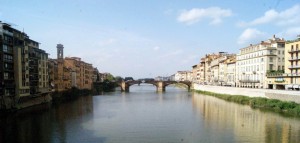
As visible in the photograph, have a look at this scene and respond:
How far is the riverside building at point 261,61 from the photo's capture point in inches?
2744

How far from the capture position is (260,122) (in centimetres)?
3738

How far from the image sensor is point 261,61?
7169 centimetres

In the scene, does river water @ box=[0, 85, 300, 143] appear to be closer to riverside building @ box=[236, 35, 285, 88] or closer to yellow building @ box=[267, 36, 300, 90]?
yellow building @ box=[267, 36, 300, 90]

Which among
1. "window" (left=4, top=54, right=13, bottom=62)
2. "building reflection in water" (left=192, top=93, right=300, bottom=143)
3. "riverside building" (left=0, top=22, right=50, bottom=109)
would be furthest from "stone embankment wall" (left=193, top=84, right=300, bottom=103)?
"window" (left=4, top=54, right=13, bottom=62)

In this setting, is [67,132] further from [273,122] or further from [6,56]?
[273,122]

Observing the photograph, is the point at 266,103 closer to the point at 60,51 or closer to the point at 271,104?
the point at 271,104

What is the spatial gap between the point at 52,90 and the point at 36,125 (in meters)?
33.4

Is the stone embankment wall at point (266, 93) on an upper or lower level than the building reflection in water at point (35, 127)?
upper

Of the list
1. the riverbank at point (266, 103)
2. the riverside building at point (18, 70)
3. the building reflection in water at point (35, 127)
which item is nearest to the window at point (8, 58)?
the riverside building at point (18, 70)

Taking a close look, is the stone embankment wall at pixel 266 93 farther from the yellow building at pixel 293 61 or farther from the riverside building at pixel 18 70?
the riverside building at pixel 18 70

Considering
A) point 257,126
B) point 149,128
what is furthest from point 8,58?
point 257,126

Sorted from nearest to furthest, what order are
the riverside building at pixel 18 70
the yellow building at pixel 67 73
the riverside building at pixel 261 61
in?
the riverside building at pixel 18 70, the riverside building at pixel 261 61, the yellow building at pixel 67 73

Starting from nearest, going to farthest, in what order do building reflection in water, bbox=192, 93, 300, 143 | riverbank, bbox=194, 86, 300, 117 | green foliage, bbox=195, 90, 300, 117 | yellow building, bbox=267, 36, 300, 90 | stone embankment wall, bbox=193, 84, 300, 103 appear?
building reflection in water, bbox=192, 93, 300, 143 → green foliage, bbox=195, 90, 300, 117 → riverbank, bbox=194, 86, 300, 117 → stone embankment wall, bbox=193, 84, 300, 103 → yellow building, bbox=267, 36, 300, 90

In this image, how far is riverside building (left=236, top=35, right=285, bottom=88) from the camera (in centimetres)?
6969
